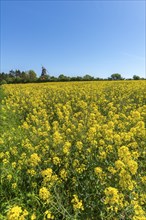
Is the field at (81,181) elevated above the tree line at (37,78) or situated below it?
below

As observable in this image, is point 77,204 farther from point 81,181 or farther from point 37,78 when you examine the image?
point 37,78

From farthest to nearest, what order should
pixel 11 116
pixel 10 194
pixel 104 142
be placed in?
1. pixel 11 116
2. pixel 104 142
3. pixel 10 194

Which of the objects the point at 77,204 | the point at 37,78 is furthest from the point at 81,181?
the point at 37,78

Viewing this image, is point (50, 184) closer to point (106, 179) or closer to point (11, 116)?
point (106, 179)

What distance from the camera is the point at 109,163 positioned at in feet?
13.3

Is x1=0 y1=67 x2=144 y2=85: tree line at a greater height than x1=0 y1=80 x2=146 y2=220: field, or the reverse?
x1=0 y1=67 x2=144 y2=85: tree line

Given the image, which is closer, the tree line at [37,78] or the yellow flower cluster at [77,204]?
the yellow flower cluster at [77,204]

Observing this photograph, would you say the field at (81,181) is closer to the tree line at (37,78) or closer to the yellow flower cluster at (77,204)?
the yellow flower cluster at (77,204)

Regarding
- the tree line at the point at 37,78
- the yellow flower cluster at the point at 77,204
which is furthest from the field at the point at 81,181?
the tree line at the point at 37,78

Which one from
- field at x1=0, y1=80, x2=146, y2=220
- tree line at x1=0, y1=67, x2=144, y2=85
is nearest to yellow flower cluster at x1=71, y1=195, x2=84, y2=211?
field at x1=0, y1=80, x2=146, y2=220

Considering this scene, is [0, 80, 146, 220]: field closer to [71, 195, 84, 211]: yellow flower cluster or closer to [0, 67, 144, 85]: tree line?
[71, 195, 84, 211]: yellow flower cluster

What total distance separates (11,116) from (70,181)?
670cm

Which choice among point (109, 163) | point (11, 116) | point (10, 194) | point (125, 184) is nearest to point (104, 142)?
point (109, 163)

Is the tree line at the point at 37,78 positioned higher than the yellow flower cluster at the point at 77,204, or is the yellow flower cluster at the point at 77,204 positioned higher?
the tree line at the point at 37,78
